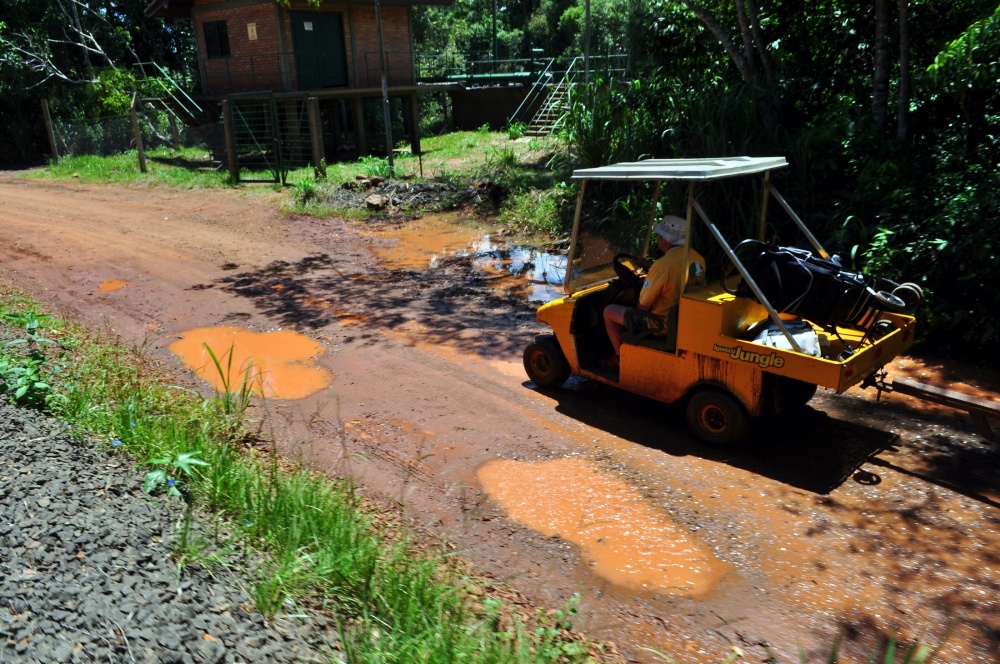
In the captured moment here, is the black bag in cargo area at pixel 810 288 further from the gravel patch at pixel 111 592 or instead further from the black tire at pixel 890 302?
the gravel patch at pixel 111 592

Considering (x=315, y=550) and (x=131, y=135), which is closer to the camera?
(x=315, y=550)

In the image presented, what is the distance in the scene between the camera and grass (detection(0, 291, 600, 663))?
3.44m

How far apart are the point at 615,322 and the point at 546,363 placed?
34.2 inches

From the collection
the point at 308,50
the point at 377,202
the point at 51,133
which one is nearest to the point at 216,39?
the point at 308,50

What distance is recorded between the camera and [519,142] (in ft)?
74.6

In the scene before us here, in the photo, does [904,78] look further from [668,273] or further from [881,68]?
[668,273]

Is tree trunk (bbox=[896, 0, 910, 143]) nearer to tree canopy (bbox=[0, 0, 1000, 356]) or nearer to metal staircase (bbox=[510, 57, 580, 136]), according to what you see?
tree canopy (bbox=[0, 0, 1000, 356])

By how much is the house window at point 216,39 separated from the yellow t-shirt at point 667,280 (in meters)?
Answer: 22.6

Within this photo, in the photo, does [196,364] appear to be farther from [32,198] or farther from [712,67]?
[32,198]

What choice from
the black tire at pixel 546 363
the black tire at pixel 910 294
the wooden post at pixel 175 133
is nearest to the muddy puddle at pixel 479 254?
the black tire at pixel 546 363

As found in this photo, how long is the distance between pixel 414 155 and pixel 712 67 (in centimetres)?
1251

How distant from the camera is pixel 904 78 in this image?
894 cm

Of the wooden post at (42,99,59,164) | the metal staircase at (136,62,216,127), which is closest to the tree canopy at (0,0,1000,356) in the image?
the metal staircase at (136,62,216,127)

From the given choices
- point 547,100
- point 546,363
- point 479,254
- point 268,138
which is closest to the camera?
point 546,363
